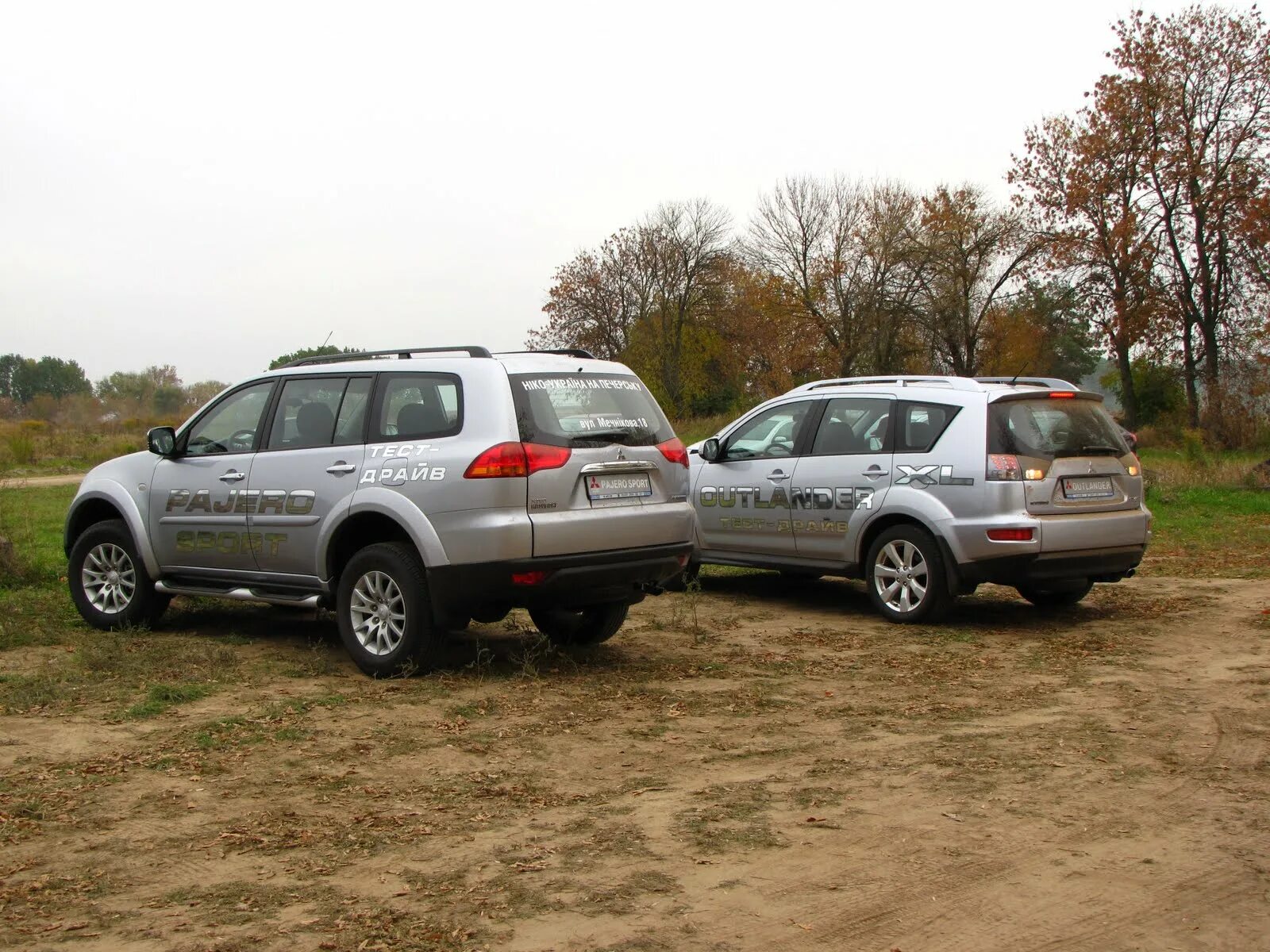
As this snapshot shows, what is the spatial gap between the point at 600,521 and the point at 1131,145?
3827cm

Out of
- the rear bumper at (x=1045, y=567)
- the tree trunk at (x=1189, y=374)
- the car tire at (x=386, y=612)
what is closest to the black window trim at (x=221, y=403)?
the car tire at (x=386, y=612)

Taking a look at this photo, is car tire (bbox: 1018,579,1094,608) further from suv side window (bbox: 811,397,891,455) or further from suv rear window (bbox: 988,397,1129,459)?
suv side window (bbox: 811,397,891,455)

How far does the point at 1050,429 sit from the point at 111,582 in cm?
674

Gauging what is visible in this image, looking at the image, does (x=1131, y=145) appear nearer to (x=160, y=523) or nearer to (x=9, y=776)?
(x=160, y=523)

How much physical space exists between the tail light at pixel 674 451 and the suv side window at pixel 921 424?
226 cm

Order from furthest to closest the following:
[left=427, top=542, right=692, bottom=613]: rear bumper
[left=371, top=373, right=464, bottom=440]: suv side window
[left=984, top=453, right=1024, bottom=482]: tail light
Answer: [left=984, top=453, right=1024, bottom=482]: tail light
[left=371, top=373, right=464, bottom=440]: suv side window
[left=427, top=542, right=692, bottom=613]: rear bumper

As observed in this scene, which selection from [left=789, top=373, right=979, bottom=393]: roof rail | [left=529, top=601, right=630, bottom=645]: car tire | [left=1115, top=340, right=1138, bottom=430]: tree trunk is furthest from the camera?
[left=1115, top=340, right=1138, bottom=430]: tree trunk

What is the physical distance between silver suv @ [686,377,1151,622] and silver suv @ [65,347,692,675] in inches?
70.2

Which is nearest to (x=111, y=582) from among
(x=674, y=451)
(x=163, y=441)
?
(x=163, y=441)

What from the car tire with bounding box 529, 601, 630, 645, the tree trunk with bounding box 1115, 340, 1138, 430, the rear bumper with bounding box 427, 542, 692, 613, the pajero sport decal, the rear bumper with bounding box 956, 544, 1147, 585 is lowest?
the car tire with bounding box 529, 601, 630, 645

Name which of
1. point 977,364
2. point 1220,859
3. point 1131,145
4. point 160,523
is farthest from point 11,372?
point 1220,859

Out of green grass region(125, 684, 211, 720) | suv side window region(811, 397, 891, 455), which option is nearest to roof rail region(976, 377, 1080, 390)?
suv side window region(811, 397, 891, 455)

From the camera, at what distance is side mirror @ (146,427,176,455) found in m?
8.78

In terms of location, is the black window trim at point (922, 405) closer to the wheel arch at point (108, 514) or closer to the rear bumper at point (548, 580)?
the rear bumper at point (548, 580)
